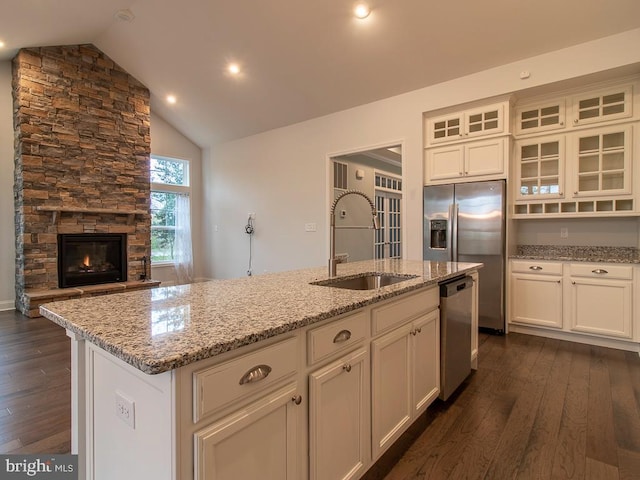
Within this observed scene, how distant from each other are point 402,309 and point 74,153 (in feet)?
17.8

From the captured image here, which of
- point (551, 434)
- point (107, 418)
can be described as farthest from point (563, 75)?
point (107, 418)

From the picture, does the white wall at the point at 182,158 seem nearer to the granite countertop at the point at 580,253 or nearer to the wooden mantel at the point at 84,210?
the wooden mantel at the point at 84,210

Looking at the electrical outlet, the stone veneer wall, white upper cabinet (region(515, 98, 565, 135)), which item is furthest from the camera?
the stone veneer wall

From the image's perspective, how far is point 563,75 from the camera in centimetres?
341

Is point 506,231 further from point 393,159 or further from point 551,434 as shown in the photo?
point 393,159

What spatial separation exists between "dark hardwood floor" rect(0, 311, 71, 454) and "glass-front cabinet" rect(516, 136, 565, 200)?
15.0 ft

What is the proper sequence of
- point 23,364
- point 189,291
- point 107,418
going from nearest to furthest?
point 107,418, point 189,291, point 23,364

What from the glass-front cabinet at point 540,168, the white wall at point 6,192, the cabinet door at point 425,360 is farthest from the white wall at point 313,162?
the white wall at point 6,192

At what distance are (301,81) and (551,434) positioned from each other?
4498mm

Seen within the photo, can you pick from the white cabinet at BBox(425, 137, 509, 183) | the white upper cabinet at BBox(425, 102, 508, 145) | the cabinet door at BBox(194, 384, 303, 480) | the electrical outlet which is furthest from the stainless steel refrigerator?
the electrical outlet

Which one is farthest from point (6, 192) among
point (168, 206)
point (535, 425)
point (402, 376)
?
point (535, 425)

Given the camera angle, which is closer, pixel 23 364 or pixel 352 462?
pixel 352 462

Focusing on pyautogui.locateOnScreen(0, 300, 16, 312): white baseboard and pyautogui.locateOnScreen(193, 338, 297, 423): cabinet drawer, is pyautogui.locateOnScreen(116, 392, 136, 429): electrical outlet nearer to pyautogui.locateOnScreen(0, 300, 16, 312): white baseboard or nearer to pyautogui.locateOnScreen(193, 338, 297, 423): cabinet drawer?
pyautogui.locateOnScreen(193, 338, 297, 423): cabinet drawer

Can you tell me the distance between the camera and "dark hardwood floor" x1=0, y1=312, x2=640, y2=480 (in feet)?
5.61
